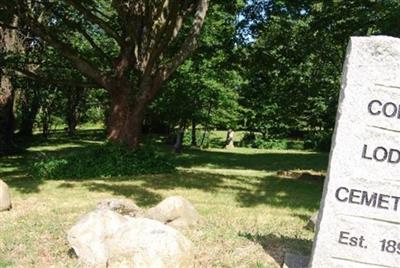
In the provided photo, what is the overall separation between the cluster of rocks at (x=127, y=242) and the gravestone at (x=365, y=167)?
1650 mm

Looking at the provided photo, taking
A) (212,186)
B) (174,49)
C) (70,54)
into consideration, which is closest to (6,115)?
(174,49)

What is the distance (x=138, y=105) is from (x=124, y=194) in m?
5.81

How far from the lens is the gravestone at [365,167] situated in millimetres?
6121

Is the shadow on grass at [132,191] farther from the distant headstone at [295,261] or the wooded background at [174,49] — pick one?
the distant headstone at [295,261]

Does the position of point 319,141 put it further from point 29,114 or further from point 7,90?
point 7,90

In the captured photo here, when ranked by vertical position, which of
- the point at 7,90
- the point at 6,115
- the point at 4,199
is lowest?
the point at 4,199

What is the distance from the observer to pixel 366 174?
6.18 meters

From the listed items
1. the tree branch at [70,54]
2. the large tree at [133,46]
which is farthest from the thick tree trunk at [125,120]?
the tree branch at [70,54]

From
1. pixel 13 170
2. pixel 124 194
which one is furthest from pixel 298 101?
pixel 124 194

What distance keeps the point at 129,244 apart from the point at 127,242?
0.04 metres

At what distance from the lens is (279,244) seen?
8164mm

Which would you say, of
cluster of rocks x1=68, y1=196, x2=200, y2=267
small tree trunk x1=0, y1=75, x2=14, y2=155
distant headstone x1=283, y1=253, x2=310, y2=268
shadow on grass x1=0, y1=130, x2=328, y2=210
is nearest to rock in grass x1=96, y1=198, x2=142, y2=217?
cluster of rocks x1=68, y1=196, x2=200, y2=267

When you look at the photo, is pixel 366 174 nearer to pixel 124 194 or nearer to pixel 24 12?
pixel 124 194

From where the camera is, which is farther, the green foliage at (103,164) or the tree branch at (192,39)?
the tree branch at (192,39)
